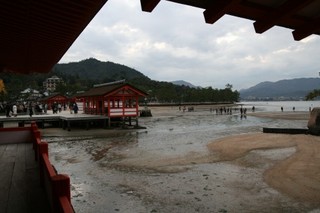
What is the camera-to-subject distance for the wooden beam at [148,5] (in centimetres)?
347

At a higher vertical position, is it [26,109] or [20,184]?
[26,109]

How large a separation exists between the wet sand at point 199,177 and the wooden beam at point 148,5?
7.87 m

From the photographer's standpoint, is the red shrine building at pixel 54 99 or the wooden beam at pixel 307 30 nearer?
the wooden beam at pixel 307 30

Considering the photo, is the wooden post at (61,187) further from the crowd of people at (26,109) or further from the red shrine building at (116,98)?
the crowd of people at (26,109)

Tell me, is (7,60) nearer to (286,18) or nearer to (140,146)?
(286,18)

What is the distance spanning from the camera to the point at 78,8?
→ 159 inches

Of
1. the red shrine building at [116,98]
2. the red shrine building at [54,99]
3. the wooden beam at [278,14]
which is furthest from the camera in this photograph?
the red shrine building at [54,99]

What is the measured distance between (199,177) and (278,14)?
10.8m

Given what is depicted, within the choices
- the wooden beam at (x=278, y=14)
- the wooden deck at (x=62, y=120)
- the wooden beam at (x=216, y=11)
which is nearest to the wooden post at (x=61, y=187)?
the wooden beam at (x=216, y=11)

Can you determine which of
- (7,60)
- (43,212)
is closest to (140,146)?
(7,60)

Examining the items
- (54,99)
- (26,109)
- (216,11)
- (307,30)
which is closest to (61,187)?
(216,11)

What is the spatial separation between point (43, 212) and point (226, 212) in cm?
629

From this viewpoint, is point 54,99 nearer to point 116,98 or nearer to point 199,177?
point 116,98

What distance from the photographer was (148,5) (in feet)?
11.6
